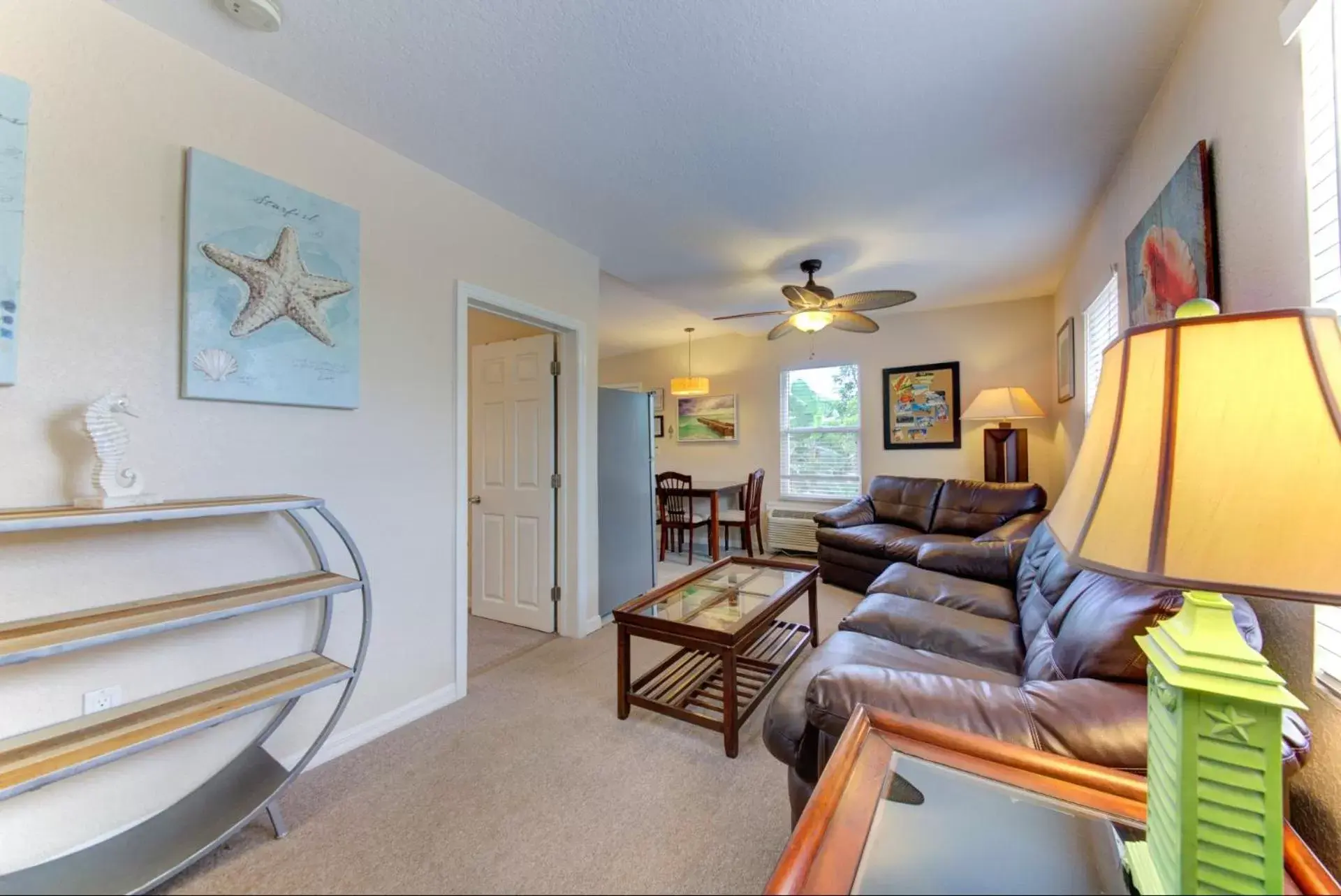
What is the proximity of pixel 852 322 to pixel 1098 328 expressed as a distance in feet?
4.46

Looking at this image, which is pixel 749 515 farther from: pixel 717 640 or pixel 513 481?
pixel 717 640

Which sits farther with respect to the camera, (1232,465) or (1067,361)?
(1067,361)

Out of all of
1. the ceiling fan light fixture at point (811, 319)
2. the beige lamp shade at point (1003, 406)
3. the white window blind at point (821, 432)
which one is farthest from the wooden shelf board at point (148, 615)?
the white window blind at point (821, 432)

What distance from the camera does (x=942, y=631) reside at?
6.38ft

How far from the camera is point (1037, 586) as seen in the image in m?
2.12

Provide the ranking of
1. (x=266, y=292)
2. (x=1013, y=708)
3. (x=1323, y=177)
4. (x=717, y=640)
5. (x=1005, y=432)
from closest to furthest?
(x=1323, y=177) → (x=1013, y=708) → (x=266, y=292) → (x=717, y=640) → (x=1005, y=432)

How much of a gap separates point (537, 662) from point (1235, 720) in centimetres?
268

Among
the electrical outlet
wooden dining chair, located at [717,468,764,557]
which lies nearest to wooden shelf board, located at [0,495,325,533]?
the electrical outlet

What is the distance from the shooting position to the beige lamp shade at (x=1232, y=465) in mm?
569

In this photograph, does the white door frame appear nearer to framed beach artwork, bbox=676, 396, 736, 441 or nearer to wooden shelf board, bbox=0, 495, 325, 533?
wooden shelf board, bbox=0, 495, 325, 533

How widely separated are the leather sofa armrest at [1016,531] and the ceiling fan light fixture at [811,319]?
5.59 feet

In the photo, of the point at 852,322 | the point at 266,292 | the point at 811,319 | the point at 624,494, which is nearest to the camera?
the point at 266,292

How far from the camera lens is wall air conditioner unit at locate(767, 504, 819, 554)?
16.7ft

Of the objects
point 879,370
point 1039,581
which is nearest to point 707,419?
point 879,370
